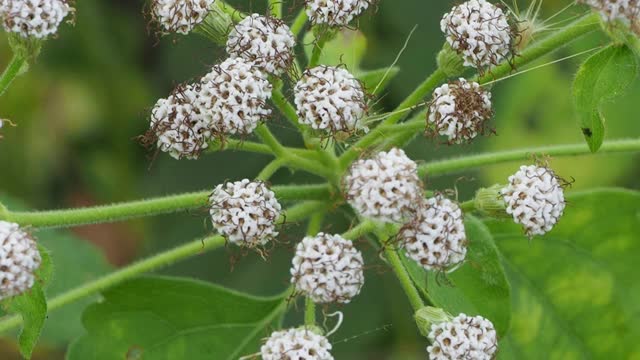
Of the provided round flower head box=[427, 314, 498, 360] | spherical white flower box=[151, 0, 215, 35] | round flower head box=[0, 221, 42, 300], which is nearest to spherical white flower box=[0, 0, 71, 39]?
spherical white flower box=[151, 0, 215, 35]

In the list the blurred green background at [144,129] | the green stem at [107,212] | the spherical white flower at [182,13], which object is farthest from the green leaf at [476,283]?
the blurred green background at [144,129]

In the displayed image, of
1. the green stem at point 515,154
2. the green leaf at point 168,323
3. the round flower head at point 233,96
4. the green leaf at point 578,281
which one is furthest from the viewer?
the green leaf at point 578,281

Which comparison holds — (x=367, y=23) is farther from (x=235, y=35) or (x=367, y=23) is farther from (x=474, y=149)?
(x=235, y=35)

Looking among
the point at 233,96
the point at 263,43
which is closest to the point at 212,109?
the point at 233,96

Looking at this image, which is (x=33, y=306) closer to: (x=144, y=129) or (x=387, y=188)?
(x=387, y=188)

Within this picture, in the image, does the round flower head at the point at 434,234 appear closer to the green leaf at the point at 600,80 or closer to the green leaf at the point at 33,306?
the green leaf at the point at 600,80

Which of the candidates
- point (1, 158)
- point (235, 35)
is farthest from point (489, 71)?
point (1, 158)
